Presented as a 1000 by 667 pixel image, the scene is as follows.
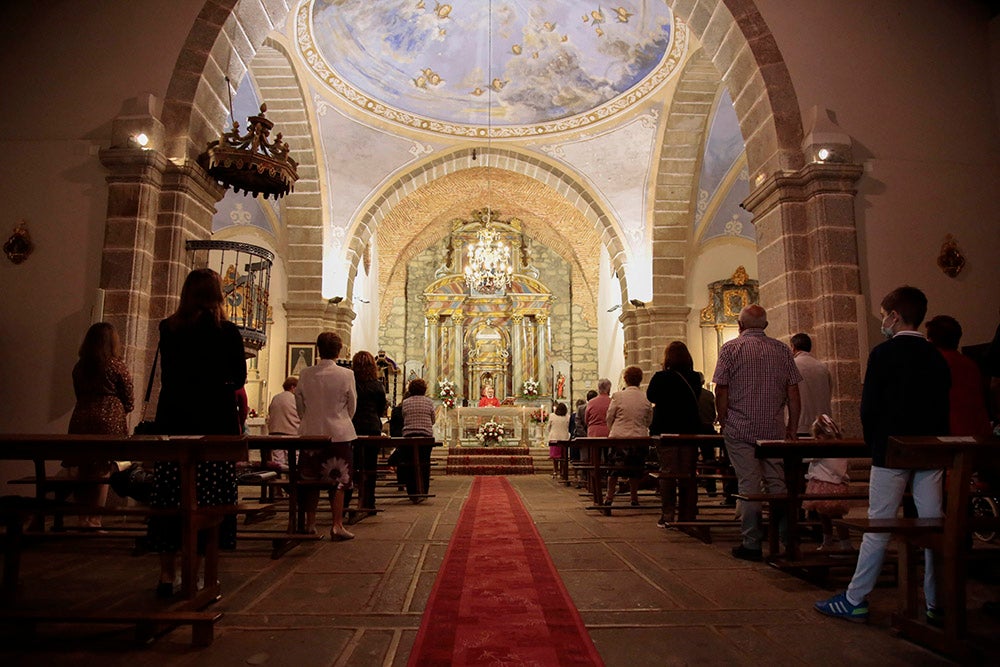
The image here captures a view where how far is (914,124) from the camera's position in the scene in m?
6.51

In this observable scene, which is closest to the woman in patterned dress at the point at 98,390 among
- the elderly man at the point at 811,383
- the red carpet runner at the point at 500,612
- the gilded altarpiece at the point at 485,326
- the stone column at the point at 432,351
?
the red carpet runner at the point at 500,612

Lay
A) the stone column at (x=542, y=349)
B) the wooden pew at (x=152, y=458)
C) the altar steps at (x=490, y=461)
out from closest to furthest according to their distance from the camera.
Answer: the wooden pew at (x=152, y=458) < the altar steps at (x=490, y=461) < the stone column at (x=542, y=349)

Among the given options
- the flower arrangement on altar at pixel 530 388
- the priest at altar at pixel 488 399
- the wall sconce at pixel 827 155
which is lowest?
the priest at altar at pixel 488 399

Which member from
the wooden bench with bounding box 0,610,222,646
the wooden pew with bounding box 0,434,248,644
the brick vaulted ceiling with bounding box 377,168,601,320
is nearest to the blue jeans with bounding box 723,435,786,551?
the wooden pew with bounding box 0,434,248,644

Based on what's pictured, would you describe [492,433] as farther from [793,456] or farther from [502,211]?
[793,456]

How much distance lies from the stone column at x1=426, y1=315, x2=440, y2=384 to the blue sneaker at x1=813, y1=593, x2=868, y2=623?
18.0 meters

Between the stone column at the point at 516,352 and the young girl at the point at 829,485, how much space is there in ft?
54.0

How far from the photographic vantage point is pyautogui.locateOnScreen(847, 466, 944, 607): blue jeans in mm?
2605

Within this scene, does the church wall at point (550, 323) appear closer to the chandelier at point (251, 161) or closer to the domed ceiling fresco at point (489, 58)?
the domed ceiling fresco at point (489, 58)

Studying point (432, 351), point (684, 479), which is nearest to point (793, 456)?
point (684, 479)

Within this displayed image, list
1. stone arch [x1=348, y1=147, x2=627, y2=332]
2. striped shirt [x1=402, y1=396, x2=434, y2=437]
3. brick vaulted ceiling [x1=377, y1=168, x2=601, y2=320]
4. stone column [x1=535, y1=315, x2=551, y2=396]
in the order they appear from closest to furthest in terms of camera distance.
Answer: striped shirt [x1=402, y1=396, x2=434, y2=437], stone arch [x1=348, y1=147, x2=627, y2=332], brick vaulted ceiling [x1=377, y1=168, x2=601, y2=320], stone column [x1=535, y1=315, x2=551, y2=396]

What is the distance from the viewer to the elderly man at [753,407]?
13.0 ft

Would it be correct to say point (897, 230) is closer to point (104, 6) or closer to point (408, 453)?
point (408, 453)

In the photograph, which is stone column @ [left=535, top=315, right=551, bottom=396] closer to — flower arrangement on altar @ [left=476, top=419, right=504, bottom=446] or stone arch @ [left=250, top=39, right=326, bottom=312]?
flower arrangement on altar @ [left=476, top=419, right=504, bottom=446]
